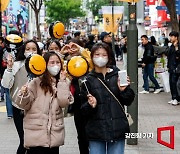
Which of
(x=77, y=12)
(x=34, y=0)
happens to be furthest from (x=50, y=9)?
(x=34, y=0)

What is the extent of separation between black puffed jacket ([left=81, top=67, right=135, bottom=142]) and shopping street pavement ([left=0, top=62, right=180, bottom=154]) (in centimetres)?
264

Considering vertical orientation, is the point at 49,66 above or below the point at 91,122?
above

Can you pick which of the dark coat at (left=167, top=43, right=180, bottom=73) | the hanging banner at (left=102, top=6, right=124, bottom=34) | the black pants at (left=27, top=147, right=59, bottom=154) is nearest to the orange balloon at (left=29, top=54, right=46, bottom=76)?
the black pants at (left=27, top=147, right=59, bottom=154)

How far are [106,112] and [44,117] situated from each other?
625 mm

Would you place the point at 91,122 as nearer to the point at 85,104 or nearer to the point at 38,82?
the point at 85,104

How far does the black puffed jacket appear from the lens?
4855 mm

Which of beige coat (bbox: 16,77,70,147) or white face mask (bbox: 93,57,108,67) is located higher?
white face mask (bbox: 93,57,108,67)

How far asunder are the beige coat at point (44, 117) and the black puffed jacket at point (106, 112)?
26cm

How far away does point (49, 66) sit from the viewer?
5.16 m

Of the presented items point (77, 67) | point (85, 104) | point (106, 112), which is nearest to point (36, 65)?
point (77, 67)

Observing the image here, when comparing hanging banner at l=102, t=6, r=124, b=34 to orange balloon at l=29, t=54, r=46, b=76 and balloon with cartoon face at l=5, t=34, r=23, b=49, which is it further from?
orange balloon at l=29, t=54, r=46, b=76

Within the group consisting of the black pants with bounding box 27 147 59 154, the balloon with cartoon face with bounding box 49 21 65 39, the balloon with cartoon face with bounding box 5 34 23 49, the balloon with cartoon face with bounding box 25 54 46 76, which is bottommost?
the black pants with bounding box 27 147 59 154

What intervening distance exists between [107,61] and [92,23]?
7513cm

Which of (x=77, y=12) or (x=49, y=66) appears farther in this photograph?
(x=77, y=12)
